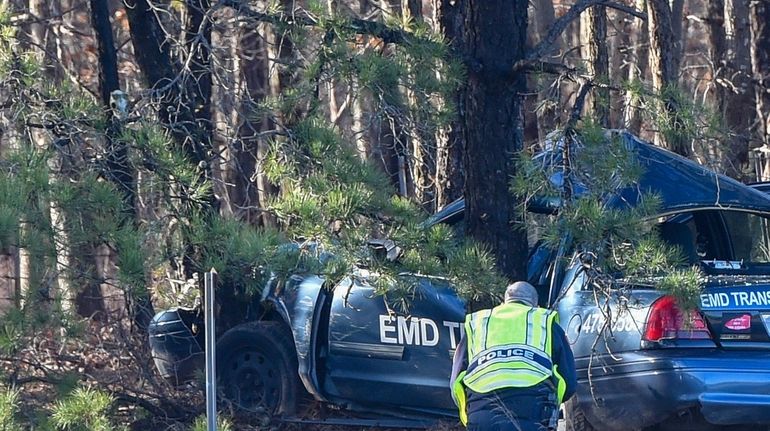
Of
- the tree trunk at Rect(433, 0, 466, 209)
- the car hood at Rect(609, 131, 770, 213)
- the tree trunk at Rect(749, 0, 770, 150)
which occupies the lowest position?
the car hood at Rect(609, 131, 770, 213)

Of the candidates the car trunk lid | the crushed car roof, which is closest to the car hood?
the crushed car roof

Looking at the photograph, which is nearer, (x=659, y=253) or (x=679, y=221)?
(x=659, y=253)

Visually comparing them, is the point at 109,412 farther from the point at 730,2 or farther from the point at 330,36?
the point at 730,2

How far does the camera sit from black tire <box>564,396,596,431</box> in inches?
251

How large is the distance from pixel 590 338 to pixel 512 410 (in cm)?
110

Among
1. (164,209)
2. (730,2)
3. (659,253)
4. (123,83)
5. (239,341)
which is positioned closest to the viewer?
(659,253)

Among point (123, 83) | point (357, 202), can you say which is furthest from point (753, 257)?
point (123, 83)

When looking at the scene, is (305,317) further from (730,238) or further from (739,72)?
(739,72)

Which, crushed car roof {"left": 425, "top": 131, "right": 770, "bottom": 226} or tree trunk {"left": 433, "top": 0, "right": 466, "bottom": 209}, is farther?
tree trunk {"left": 433, "top": 0, "right": 466, "bottom": 209}

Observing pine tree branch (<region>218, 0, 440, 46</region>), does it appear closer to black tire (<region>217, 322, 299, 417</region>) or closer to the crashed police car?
the crashed police car

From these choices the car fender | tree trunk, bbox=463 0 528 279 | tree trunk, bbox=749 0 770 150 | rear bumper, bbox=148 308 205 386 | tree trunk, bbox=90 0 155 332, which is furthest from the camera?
tree trunk, bbox=749 0 770 150

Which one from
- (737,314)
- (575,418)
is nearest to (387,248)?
(575,418)

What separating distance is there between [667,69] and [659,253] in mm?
8555

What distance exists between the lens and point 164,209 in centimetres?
646
